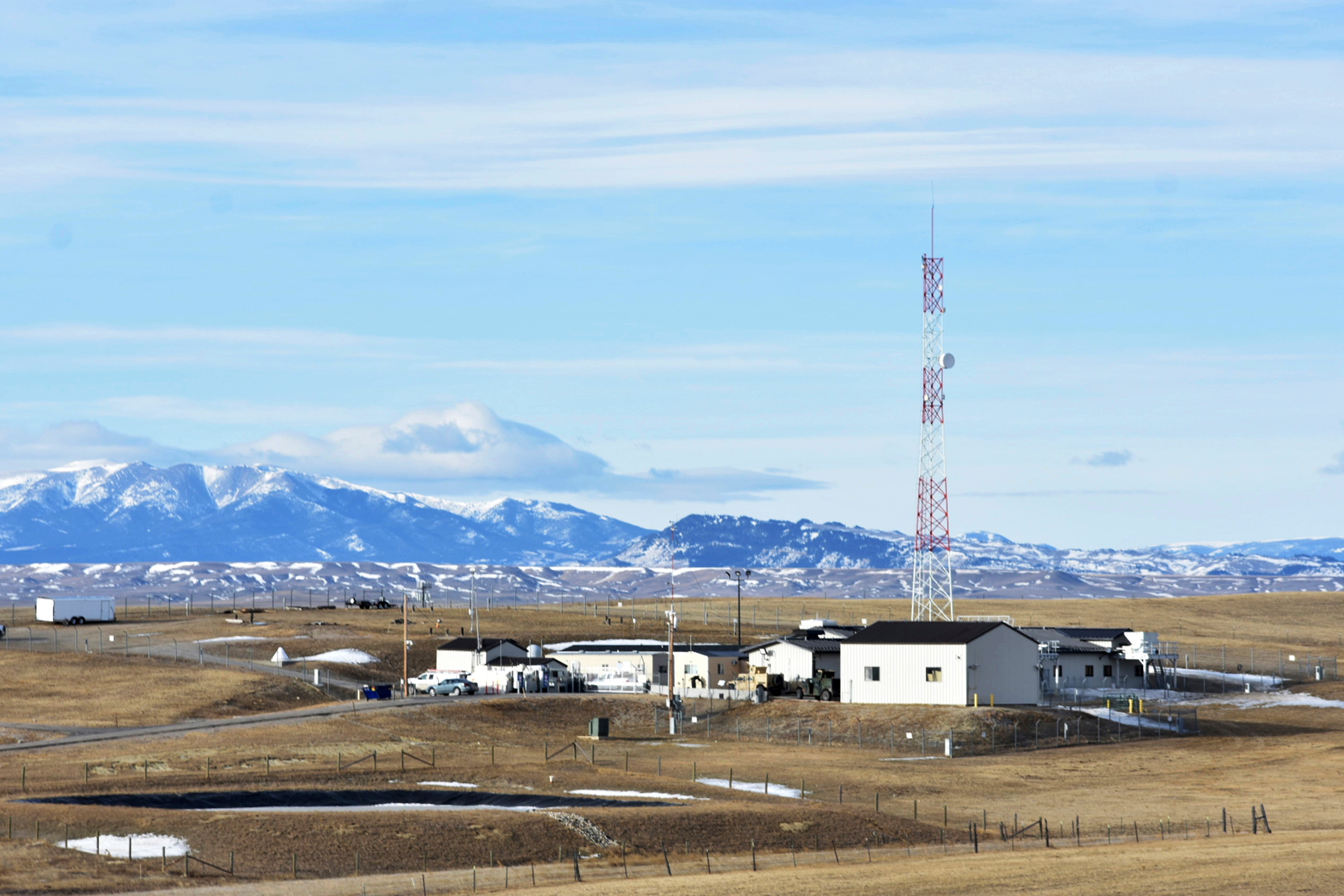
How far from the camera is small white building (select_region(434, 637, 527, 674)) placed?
483 feet

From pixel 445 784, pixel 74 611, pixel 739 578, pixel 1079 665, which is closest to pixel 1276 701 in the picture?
pixel 1079 665

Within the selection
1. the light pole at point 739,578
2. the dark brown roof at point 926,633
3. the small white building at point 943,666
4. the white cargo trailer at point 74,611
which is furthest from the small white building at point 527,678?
the white cargo trailer at point 74,611

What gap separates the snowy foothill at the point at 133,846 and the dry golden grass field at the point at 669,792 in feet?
1.78

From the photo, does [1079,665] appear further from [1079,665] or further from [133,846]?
[133,846]

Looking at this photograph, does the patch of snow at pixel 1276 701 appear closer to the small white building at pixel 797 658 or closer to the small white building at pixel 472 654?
the small white building at pixel 797 658

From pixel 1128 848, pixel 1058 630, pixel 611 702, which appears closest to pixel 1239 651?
pixel 1058 630

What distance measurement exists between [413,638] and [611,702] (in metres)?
53.2

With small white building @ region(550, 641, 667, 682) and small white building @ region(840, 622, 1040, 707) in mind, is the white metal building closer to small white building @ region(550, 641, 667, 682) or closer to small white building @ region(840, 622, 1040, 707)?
small white building @ region(840, 622, 1040, 707)

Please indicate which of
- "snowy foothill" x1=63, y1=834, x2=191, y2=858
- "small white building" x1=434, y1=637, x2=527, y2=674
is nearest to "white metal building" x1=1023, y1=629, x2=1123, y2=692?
"small white building" x1=434, y1=637, x2=527, y2=674

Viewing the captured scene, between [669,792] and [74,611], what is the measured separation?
12587cm

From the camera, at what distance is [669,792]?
8112 centimetres

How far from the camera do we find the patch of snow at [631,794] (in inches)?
3095

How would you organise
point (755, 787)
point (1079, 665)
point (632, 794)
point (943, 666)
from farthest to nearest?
point (1079, 665)
point (943, 666)
point (755, 787)
point (632, 794)

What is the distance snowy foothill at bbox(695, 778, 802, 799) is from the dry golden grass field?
70 centimetres
